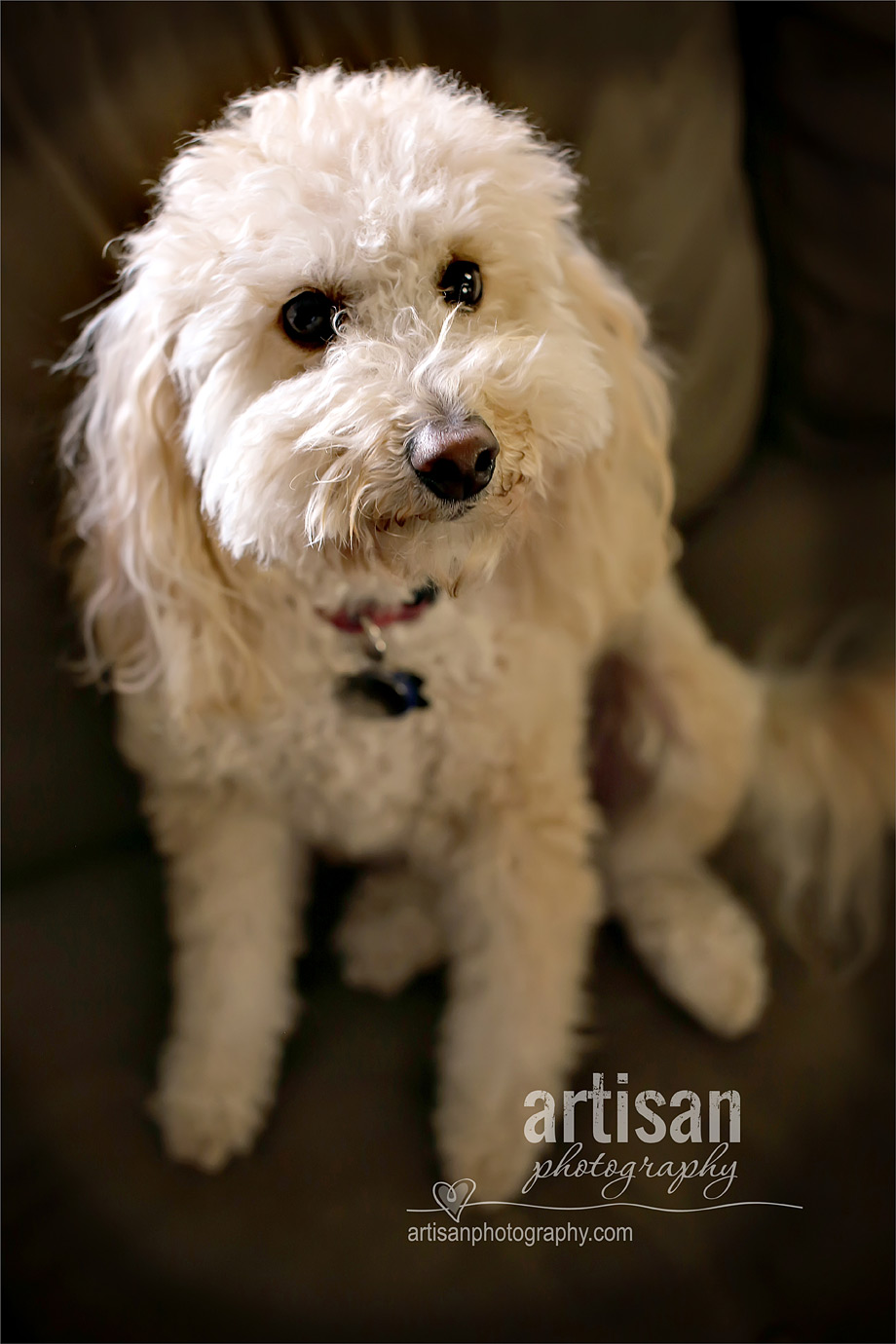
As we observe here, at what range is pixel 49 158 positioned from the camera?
1.86 ft

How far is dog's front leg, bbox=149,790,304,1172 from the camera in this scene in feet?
2.30

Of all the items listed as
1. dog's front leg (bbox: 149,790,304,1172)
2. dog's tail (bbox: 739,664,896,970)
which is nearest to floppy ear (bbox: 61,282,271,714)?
dog's front leg (bbox: 149,790,304,1172)

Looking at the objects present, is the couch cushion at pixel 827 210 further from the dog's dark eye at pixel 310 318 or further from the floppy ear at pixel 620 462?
the dog's dark eye at pixel 310 318

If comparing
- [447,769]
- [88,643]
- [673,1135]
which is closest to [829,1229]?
[673,1135]

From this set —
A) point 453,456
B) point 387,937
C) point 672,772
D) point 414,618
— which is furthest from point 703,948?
point 453,456

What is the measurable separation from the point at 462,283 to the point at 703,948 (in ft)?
2.01

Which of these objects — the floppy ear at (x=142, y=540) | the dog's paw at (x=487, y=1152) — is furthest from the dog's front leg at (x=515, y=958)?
the floppy ear at (x=142, y=540)

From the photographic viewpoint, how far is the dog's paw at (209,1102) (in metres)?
0.66

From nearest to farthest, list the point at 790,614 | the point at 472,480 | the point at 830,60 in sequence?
the point at 472,480 → the point at 830,60 → the point at 790,614

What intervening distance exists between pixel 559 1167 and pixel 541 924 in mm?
189

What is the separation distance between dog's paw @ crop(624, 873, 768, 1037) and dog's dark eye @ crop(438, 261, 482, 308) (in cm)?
58

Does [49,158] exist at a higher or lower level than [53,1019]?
higher

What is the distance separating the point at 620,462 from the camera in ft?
2.27

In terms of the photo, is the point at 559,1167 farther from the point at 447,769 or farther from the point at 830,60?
the point at 830,60
